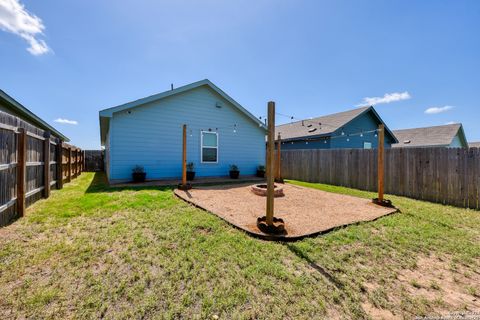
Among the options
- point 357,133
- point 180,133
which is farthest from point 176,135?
point 357,133

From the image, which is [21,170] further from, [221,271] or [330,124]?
[330,124]

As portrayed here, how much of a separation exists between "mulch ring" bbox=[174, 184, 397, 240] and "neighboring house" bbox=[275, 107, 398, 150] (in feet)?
27.4

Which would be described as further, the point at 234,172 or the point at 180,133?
the point at 234,172

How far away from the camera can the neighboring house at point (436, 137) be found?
1734cm

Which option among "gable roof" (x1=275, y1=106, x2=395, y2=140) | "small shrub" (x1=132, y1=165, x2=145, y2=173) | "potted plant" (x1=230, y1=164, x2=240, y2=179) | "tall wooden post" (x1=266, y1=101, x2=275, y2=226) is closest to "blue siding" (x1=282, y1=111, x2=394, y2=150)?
"gable roof" (x1=275, y1=106, x2=395, y2=140)

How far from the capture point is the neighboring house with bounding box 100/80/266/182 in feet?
27.6

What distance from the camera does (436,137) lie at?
1806 centimetres

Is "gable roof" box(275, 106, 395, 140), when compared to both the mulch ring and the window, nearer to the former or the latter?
the window

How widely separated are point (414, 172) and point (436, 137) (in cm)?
1656

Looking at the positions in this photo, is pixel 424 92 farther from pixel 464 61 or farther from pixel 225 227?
pixel 225 227

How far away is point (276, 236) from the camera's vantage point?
3.14 meters

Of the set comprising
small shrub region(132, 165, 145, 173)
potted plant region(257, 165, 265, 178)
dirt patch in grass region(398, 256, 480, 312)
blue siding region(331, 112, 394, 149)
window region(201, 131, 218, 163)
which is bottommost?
dirt patch in grass region(398, 256, 480, 312)

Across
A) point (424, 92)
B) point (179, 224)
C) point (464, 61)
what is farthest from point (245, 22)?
point (424, 92)

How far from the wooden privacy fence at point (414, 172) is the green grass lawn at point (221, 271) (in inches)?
111
